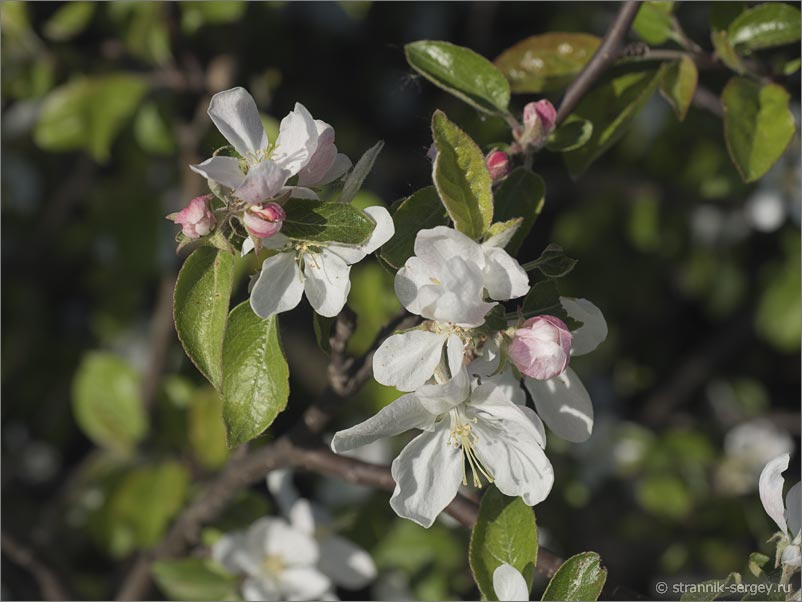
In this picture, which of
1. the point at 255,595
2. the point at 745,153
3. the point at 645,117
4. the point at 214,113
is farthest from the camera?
the point at 645,117

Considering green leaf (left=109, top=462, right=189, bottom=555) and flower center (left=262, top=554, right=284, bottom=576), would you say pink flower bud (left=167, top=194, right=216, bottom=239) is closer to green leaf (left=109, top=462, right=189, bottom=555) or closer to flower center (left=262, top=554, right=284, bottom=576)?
flower center (left=262, top=554, right=284, bottom=576)

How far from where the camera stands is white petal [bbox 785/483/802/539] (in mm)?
828

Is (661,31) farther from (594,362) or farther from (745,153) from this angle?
(594,362)

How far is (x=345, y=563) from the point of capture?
1372mm

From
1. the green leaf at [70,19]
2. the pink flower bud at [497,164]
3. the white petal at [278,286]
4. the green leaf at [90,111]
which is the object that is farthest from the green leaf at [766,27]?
the green leaf at [70,19]

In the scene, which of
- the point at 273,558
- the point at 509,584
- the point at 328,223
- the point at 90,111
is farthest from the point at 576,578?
the point at 90,111

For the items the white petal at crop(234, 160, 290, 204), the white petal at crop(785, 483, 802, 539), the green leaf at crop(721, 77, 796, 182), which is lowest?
the white petal at crop(785, 483, 802, 539)

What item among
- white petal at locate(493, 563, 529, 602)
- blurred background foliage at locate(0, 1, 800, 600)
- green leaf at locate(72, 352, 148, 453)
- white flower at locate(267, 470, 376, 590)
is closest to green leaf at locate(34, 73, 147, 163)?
blurred background foliage at locate(0, 1, 800, 600)

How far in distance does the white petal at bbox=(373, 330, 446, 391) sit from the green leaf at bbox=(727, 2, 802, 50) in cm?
64

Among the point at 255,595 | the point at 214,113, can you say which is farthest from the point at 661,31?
the point at 255,595

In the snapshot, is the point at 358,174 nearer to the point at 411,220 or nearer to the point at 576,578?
the point at 411,220

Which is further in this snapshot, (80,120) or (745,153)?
(80,120)

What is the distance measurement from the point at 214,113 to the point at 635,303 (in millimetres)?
1819

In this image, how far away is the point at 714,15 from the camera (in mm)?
1180
